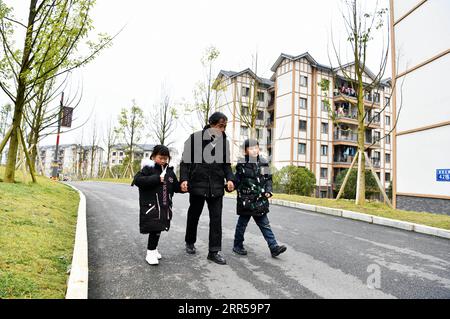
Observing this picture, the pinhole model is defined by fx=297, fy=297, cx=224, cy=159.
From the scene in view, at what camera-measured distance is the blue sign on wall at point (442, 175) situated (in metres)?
10.5

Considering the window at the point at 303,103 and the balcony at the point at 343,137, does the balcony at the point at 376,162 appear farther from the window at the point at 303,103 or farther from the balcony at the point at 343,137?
the window at the point at 303,103

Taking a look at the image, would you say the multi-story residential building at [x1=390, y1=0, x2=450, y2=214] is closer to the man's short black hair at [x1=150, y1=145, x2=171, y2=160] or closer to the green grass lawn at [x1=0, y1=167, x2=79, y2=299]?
the man's short black hair at [x1=150, y1=145, x2=171, y2=160]

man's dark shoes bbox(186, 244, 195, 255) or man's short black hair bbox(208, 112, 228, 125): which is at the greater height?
man's short black hair bbox(208, 112, 228, 125)

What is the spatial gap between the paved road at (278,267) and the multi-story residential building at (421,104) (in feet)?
21.1

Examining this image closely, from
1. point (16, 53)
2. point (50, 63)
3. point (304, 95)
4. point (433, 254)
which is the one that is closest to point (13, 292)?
point (433, 254)

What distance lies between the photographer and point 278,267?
139 inches

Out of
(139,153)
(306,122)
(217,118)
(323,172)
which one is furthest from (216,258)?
(139,153)

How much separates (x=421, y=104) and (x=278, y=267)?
11.4 m

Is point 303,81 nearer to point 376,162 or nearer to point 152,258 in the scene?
point 376,162

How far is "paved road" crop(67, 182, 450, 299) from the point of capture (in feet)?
9.14

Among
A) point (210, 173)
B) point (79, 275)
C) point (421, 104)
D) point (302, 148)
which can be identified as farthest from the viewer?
point (302, 148)

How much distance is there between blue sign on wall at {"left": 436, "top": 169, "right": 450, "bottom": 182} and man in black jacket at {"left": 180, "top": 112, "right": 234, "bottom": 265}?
10.2 meters

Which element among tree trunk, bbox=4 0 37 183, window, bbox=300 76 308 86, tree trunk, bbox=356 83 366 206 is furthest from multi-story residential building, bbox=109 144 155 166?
tree trunk, bbox=356 83 366 206
